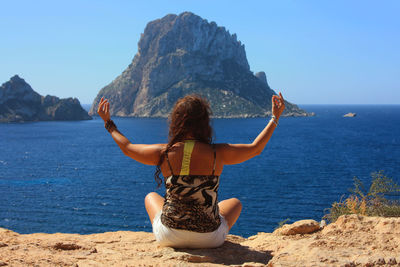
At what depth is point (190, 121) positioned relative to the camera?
144 inches

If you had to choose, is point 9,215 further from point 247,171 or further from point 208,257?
point 208,257

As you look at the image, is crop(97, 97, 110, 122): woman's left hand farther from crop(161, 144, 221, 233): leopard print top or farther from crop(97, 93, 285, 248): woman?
crop(161, 144, 221, 233): leopard print top

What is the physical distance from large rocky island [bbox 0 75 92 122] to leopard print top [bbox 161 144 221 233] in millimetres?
141853

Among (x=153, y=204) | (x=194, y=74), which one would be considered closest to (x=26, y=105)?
(x=194, y=74)

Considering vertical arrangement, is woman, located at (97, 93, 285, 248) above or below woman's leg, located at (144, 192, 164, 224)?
above

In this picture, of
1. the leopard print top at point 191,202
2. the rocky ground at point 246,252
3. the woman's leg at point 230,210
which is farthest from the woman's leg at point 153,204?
the woman's leg at point 230,210

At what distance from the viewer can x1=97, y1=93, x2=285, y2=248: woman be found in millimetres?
3627

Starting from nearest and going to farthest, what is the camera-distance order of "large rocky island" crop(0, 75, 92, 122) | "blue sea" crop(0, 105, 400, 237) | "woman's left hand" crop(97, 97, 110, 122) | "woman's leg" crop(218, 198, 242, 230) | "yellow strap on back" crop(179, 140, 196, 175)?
"yellow strap on back" crop(179, 140, 196, 175), "woman's left hand" crop(97, 97, 110, 122), "woman's leg" crop(218, 198, 242, 230), "blue sea" crop(0, 105, 400, 237), "large rocky island" crop(0, 75, 92, 122)

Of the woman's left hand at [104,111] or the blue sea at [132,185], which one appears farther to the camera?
the blue sea at [132,185]

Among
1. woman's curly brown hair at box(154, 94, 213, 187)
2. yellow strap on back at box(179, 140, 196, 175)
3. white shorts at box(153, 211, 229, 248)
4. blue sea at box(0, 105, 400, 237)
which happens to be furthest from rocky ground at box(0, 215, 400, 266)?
blue sea at box(0, 105, 400, 237)

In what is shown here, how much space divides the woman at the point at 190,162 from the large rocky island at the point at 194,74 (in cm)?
15179

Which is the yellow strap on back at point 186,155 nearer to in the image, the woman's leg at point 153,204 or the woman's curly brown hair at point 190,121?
the woman's curly brown hair at point 190,121

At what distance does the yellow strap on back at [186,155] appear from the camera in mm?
3609

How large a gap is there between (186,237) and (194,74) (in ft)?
548
